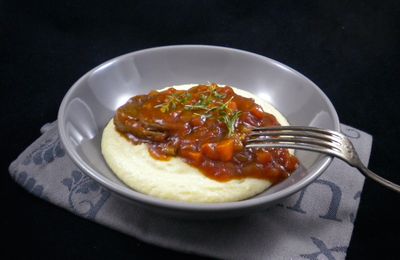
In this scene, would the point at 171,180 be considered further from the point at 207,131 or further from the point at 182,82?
the point at 182,82

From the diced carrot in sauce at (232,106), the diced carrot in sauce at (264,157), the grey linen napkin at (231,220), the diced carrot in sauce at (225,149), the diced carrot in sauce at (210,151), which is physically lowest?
the grey linen napkin at (231,220)

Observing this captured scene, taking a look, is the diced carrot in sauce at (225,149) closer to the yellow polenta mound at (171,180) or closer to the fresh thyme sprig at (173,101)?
the yellow polenta mound at (171,180)

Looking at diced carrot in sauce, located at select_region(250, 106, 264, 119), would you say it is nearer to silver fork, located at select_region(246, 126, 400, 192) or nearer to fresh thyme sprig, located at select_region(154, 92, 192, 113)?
silver fork, located at select_region(246, 126, 400, 192)

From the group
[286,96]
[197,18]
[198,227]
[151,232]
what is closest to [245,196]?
[198,227]

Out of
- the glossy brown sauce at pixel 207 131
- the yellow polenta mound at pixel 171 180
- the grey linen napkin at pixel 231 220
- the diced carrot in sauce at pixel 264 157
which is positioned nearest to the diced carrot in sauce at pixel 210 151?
the glossy brown sauce at pixel 207 131

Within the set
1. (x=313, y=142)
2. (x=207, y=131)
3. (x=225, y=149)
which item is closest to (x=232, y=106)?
(x=207, y=131)

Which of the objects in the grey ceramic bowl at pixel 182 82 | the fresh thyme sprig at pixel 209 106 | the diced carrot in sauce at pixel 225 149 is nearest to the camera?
the grey ceramic bowl at pixel 182 82

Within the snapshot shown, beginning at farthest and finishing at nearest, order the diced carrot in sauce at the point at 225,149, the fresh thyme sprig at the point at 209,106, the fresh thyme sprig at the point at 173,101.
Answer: the fresh thyme sprig at the point at 173,101 < the fresh thyme sprig at the point at 209,106 < the diced carrot in sauce at the point at 225,149

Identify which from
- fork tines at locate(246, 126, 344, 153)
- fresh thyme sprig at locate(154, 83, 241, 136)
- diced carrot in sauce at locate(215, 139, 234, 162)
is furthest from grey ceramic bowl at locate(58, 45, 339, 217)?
fresh thyme sprig at locate(154, 83, 241, 136)
